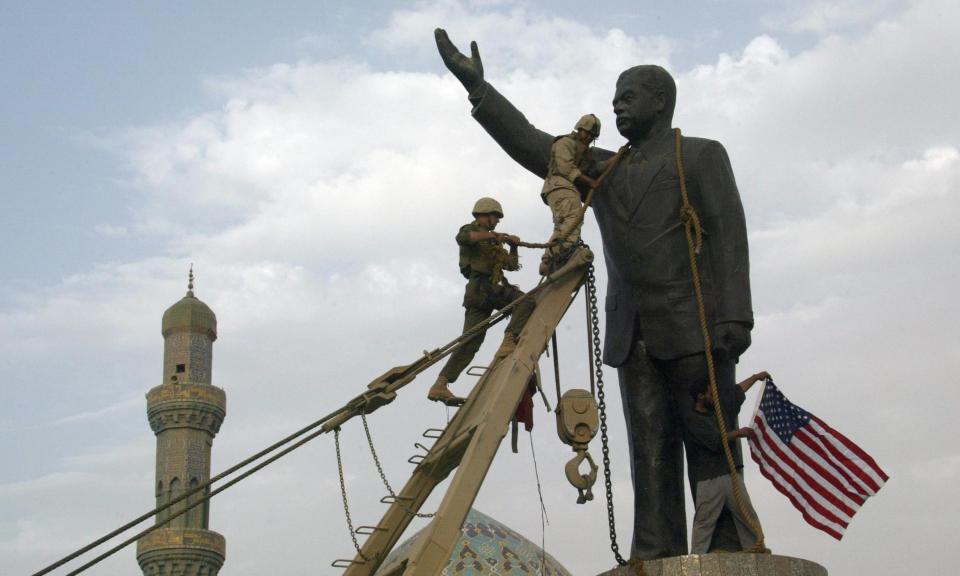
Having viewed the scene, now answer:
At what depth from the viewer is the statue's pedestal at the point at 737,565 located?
24.6 ft

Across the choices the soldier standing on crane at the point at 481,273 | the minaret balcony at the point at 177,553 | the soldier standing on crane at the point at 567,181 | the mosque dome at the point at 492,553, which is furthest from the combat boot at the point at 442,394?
the minaret balcony at the point at 177,553

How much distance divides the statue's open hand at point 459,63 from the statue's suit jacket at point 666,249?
109 centimetres

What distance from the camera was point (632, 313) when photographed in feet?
28.2

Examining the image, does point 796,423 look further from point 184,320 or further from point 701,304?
point 184,320

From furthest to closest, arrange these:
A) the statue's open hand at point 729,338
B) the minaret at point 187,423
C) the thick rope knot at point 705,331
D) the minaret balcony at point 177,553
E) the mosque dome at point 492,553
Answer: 1. the minaret at point 187,423
2. the minaret balcony at point 177,553
3. the mosque dome at point 492,553
4. the statue's open hand at point 729,338
5. the thick rope knot at point 705,331

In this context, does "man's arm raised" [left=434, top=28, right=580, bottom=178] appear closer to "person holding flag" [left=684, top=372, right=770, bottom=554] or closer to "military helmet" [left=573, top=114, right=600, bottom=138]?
"military helmet" [left=573, top=114, right=600, bottom=138]

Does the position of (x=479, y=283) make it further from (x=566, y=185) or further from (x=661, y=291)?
(x=661, y=291)

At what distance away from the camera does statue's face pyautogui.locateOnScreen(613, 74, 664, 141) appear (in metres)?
8.86

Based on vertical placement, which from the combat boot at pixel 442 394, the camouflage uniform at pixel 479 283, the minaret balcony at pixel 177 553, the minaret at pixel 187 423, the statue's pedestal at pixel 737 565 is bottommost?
the statue's pedestal at pixel 737 565

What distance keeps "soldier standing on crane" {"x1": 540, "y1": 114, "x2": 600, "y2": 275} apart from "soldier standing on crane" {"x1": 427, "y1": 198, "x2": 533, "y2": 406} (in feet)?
1.54

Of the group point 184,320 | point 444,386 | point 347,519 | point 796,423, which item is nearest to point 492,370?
point 444,386

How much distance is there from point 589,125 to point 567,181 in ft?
1.43

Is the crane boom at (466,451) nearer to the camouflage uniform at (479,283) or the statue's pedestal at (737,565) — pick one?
the camouflage uniform at (479,283)

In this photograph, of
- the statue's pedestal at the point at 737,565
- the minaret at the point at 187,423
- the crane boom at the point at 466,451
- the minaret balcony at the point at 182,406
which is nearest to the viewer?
the crane boom at the point at 466,451
